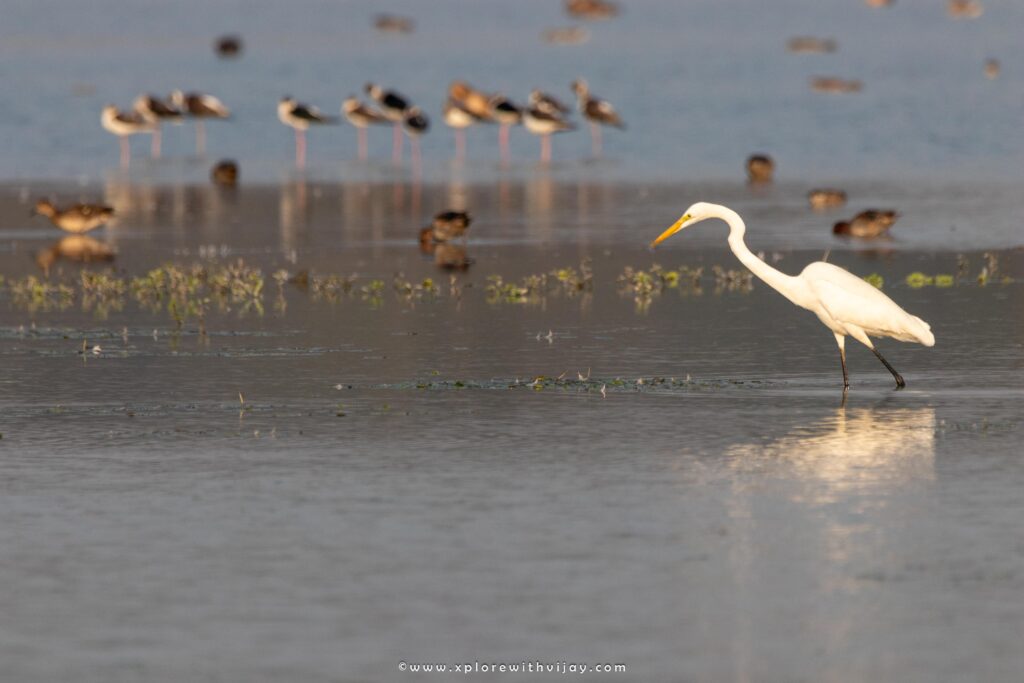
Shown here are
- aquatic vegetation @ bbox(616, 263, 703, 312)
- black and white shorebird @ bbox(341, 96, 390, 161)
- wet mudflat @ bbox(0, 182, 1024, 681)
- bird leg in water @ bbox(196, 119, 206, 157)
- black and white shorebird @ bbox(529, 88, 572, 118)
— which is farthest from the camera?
bird leg in water @ bbox(196, 119, 206, 157)

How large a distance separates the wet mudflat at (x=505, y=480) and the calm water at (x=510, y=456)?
29mm

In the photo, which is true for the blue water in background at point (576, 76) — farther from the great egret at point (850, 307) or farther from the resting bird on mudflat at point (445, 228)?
the great egret at point (850, 307)

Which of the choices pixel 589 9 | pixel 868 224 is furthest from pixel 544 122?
pixel 589 9

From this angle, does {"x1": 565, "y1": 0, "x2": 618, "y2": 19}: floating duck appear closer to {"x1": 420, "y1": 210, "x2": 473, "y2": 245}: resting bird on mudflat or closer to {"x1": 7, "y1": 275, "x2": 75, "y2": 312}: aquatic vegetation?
{"x1": 420, "y1": 210, "x2": 473, "y2": 245}: resting bird on mudflat

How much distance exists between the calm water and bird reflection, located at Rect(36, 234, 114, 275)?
19 cm

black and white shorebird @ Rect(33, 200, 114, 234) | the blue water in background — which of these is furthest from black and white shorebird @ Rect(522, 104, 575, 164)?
black and white shorebird @ Rect(33, 200, 114, 234)

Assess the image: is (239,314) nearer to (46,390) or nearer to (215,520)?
Answer: (46,390)

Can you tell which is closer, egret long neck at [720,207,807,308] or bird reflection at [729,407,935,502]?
bird reflection at [729,407,935,502]

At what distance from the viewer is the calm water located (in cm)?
800

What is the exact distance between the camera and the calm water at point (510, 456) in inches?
315

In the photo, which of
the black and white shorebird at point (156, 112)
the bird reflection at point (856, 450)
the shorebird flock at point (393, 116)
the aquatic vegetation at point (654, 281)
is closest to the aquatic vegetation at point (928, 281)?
the aquatic vegetation at point (654, 281)

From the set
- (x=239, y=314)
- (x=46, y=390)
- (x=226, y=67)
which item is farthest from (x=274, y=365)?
(x=226, y=67)

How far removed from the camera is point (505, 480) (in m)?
10.9

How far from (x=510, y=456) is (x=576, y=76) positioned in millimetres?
57879
